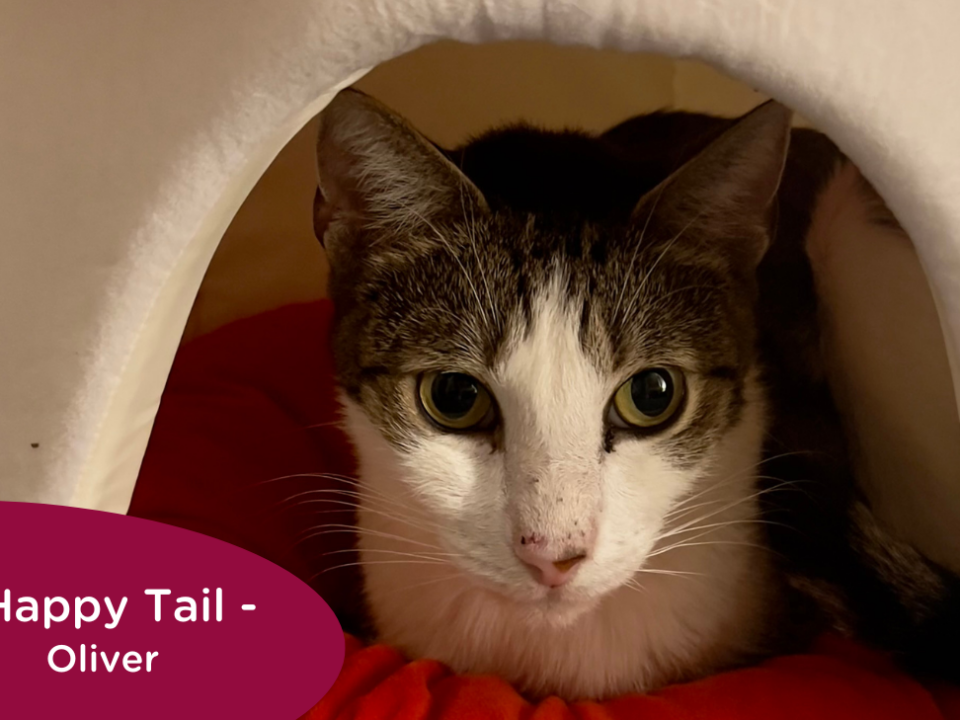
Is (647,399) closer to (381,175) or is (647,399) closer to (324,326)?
(381,175)

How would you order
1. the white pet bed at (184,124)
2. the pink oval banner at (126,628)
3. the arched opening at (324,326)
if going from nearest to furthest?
the white pet bed at (184,124), the pink oval banner at (126,628), the arched opening at (324,326)

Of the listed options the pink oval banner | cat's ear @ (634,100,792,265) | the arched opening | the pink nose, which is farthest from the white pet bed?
the pink nose

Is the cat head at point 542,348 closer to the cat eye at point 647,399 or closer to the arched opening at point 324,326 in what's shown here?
the cat eye at point 647,399

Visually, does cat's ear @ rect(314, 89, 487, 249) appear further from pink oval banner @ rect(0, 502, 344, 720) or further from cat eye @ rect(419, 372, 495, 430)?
pink oval banner @ rect(0, 502, 344, 720)

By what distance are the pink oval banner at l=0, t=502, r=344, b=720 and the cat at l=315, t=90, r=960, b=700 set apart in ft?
0.67

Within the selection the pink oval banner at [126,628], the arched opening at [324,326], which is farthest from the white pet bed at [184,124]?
the arched opening at [324,326]

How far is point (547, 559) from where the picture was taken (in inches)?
30.9

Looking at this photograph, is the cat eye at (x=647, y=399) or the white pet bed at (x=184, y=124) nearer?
the white pet bed at (x=184, y=124)

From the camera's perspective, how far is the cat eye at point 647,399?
2.98 feet

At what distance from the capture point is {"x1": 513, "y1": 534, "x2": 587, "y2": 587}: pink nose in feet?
2.56

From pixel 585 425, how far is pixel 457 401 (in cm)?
15

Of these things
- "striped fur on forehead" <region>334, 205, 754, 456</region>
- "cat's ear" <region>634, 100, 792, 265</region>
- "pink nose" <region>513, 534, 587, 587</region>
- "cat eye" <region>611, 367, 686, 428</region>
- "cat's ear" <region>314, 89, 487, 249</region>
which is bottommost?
"pink nose" <region>513, 534, 587, 587</region>

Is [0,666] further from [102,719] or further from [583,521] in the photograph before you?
[583,521]

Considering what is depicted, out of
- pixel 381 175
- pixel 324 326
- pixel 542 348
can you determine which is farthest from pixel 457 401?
pixel 324 326
